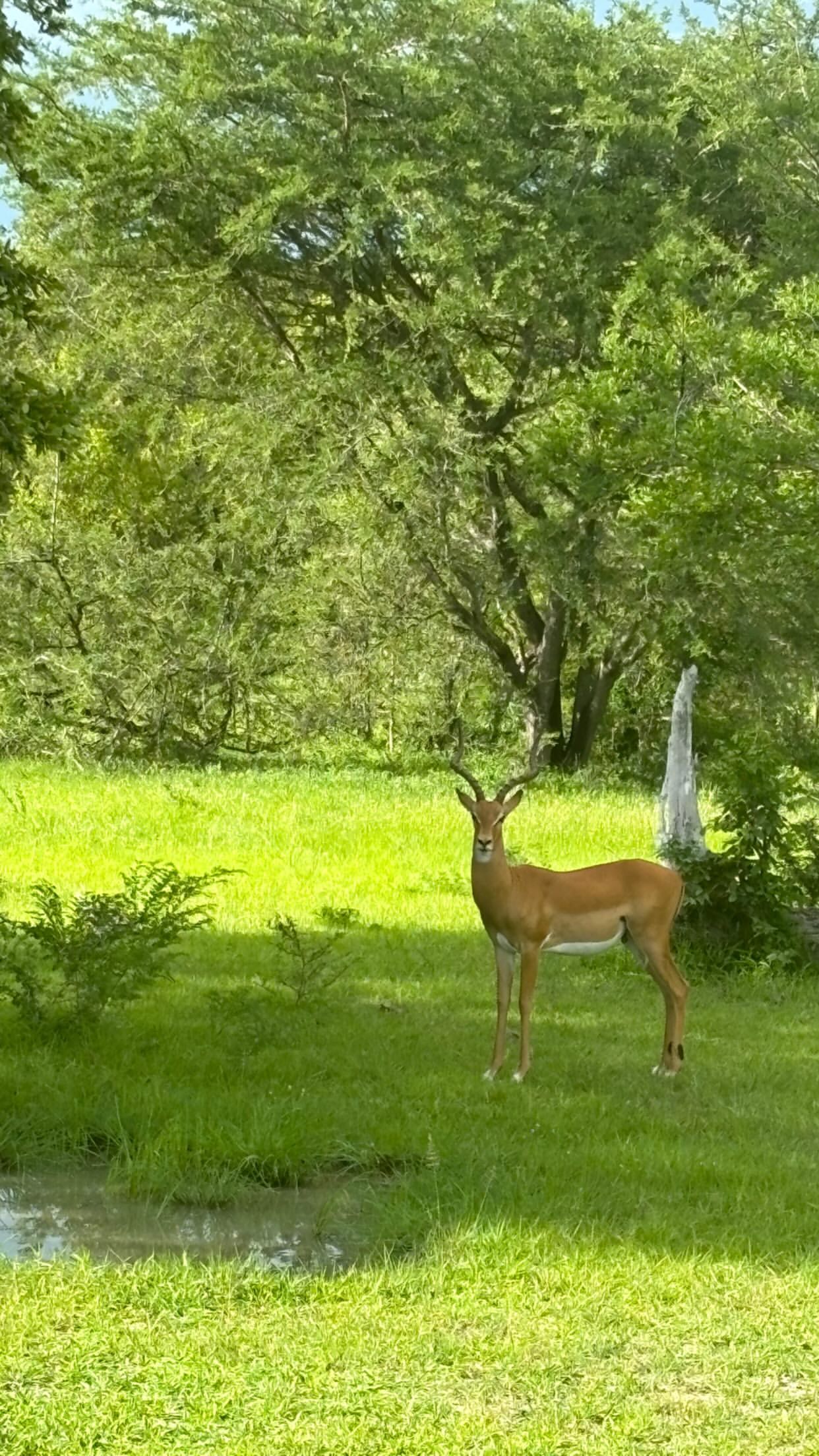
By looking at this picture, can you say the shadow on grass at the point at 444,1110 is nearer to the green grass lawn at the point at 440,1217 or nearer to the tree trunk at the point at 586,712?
the green grass lawn at the point at 440,1217

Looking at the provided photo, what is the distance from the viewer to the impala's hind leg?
8.80m

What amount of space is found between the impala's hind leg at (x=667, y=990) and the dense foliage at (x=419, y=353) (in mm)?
8616

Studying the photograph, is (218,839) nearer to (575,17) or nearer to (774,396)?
(774,396)

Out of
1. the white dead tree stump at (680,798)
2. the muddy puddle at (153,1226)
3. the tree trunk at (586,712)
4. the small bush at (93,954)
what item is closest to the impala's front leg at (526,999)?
the muddy puddle at (153,1226)

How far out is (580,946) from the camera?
8789mm

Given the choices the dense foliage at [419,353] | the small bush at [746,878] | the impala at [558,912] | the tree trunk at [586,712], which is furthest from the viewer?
the tree trunk at [586,712]

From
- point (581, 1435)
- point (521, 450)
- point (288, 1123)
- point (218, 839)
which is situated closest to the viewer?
point (581, 1435)

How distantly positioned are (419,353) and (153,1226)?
59.6 ft

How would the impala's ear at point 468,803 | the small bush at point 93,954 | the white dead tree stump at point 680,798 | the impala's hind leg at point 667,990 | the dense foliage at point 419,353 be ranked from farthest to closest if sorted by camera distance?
the dense foliage at point 419,353 < the white dead tree stump at point 680,798 < the small bush at point 93,954 < the impala's hind leg at point 667,990 < the impala's ear at point 468,803

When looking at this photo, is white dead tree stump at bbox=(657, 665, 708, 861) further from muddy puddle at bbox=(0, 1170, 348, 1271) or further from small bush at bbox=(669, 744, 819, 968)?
muddy puddle at bbox=(0, 1170, 348, 1271)

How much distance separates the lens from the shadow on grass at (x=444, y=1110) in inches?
258

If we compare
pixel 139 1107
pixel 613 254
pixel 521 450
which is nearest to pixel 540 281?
pixel 613 254

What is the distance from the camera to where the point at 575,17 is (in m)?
21.6

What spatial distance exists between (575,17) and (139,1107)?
17.7 m
